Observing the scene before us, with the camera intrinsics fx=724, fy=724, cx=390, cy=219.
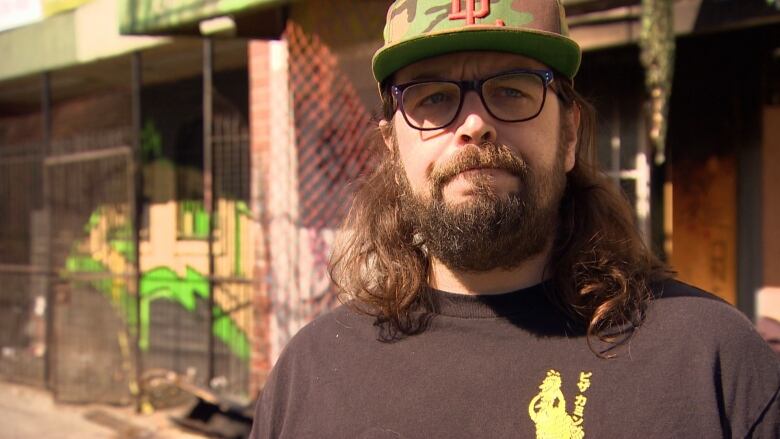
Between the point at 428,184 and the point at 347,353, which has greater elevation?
the point at 428,184

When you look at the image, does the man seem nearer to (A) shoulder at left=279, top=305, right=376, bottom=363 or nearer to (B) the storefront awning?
(A) shoulder at left=279, top=305, right=376, bottom=363

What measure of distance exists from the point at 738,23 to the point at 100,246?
619cm

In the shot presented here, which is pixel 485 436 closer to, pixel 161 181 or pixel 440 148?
pixel 440 148

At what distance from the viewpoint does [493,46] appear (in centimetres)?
149

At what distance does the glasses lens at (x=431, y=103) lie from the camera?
5.08 ft

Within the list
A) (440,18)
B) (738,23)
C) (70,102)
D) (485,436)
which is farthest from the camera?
(70,102)

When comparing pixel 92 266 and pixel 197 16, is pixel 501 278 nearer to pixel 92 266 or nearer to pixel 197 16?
pixel 197 16

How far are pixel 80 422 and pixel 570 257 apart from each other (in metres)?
6.02

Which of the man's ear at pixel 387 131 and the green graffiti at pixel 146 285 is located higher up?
the man's ear at pixel 387 131

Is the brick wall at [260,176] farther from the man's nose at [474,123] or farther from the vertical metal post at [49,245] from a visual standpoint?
the man's nose at [474,123]

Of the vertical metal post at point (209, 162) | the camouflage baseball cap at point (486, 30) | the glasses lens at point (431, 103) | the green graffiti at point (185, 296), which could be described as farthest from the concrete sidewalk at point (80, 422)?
the camouflage baseball cap at point (486, 30)

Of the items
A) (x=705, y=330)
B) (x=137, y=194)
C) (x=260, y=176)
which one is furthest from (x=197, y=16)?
(x=705, y=330)

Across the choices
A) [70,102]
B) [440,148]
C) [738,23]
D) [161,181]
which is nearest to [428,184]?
[440,148]

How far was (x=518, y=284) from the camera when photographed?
5.20 feet
